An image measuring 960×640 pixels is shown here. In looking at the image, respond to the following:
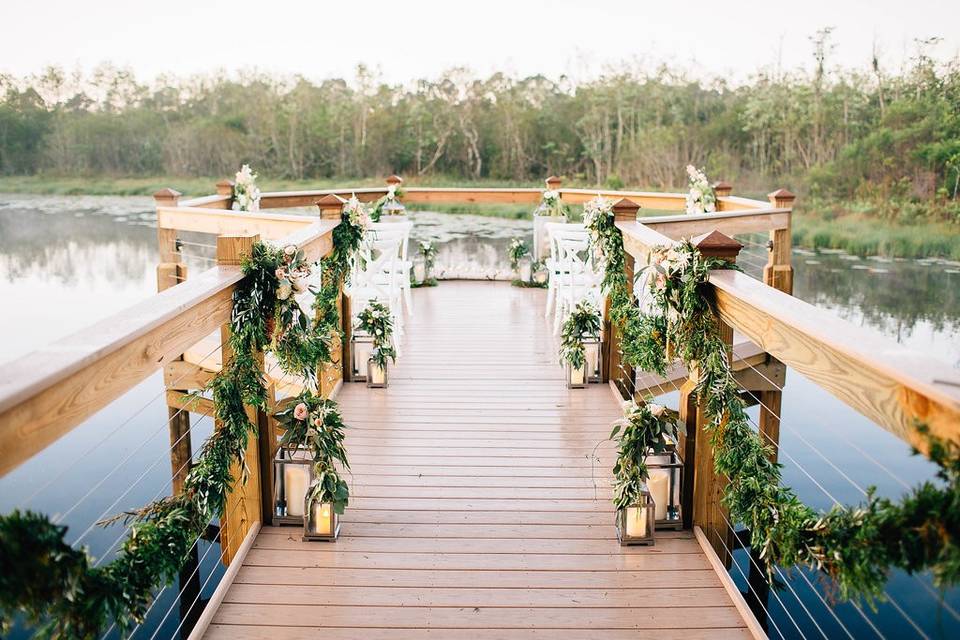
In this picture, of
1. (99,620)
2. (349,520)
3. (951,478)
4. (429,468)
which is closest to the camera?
(951,478)

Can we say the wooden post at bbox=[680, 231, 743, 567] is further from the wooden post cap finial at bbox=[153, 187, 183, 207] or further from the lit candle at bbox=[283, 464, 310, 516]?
the wooden post cap finial at bbox=[153, 187, 183, 207]

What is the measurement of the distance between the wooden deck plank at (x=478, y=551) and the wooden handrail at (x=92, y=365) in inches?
35.6

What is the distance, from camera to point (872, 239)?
15.5 m

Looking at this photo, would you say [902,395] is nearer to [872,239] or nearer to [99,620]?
[99,620]

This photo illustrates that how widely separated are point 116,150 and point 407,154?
8.32 m

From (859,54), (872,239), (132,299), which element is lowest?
(132,299)

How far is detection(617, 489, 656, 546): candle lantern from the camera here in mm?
3023

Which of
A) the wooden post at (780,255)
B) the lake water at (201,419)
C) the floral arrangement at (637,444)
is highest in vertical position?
the wooden post at (780,255)

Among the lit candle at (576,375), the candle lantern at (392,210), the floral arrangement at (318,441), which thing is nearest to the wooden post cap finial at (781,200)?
the lit candle at (576,375)

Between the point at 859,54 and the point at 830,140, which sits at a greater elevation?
the point at 859,54

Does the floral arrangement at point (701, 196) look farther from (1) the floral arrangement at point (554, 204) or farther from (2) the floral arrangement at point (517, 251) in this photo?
(2) the floral arrangement at point (517, 251)

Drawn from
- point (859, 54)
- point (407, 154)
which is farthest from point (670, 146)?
point (407, 154)

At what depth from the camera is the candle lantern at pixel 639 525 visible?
119 inches

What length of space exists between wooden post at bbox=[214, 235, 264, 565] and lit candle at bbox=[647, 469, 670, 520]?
1.44 meters
